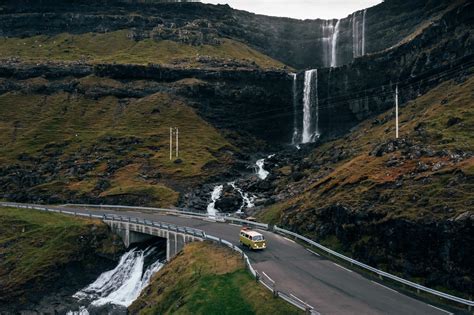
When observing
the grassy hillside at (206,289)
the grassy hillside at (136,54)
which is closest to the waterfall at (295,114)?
the grassy hillside at (136,54)

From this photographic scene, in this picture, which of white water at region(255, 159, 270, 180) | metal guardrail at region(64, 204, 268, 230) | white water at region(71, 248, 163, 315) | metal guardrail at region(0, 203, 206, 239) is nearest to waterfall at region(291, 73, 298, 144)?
white water at region(255, 159, 270, 180)

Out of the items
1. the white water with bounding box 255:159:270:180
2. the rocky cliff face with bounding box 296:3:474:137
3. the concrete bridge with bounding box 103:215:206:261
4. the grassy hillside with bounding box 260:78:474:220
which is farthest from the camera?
the white water with bounding box 255:159:270:180

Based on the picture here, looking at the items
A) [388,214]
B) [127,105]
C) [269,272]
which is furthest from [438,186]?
[127,105]

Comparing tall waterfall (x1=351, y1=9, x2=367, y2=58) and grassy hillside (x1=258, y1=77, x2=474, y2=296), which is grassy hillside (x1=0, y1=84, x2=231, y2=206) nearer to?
grassy hillside (x1=258, y1=77, x2=474, y2=296)

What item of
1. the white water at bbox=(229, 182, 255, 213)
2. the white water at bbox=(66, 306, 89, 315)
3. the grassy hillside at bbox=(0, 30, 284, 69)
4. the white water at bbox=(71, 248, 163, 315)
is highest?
the grassy hillside at bbox=(0, 30, 284, 69)

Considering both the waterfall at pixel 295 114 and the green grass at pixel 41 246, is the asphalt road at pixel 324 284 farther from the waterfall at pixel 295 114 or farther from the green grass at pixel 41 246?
the waterfall at pixel 295 114

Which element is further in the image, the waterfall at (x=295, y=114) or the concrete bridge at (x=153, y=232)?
the waterfall at (x=295, y=114)
